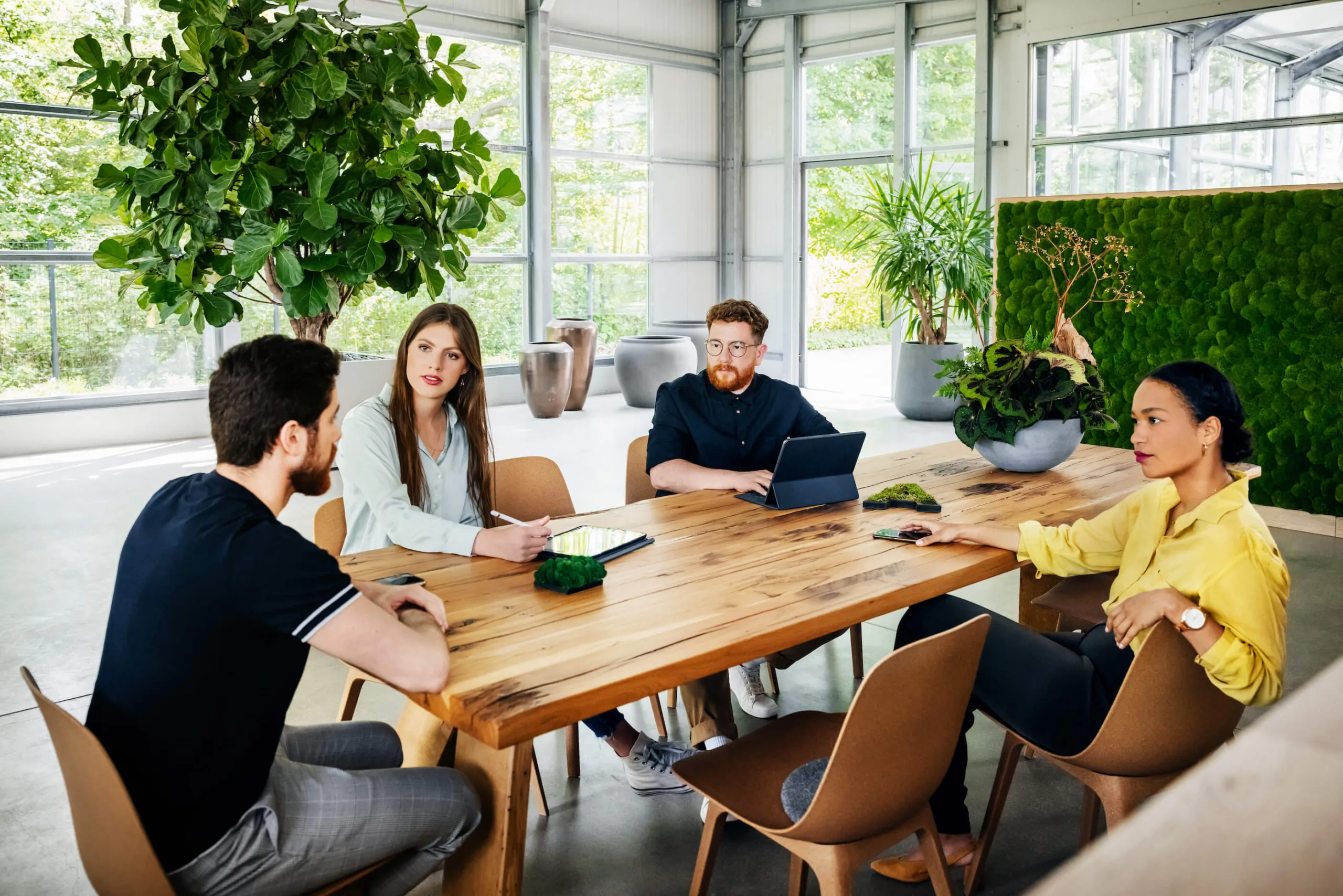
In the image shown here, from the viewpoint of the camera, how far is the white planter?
812cm

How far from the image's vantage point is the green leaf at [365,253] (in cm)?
368

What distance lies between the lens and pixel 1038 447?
335cm

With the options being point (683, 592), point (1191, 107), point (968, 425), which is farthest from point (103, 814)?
point (1191, 107)

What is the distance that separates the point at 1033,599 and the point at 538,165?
28.0ft

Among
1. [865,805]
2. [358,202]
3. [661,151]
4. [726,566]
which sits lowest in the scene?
[865,805]

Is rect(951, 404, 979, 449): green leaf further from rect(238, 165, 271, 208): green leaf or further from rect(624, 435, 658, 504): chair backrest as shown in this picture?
rect(238, 165, 271, 208): green leaf

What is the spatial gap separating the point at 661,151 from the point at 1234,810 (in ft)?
39.2

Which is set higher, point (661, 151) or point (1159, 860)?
point (661, 151)

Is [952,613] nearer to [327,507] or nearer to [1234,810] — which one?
[327,507]

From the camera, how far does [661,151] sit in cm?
1188

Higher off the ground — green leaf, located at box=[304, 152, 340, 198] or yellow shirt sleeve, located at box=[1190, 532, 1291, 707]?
green leaf, located at box=[304, 152, 340, 198]

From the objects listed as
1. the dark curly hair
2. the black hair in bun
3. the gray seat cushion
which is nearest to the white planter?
the dark curly hair

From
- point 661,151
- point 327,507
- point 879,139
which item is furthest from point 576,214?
point 327,507

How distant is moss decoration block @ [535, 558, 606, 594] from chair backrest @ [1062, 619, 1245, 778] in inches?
38.9
